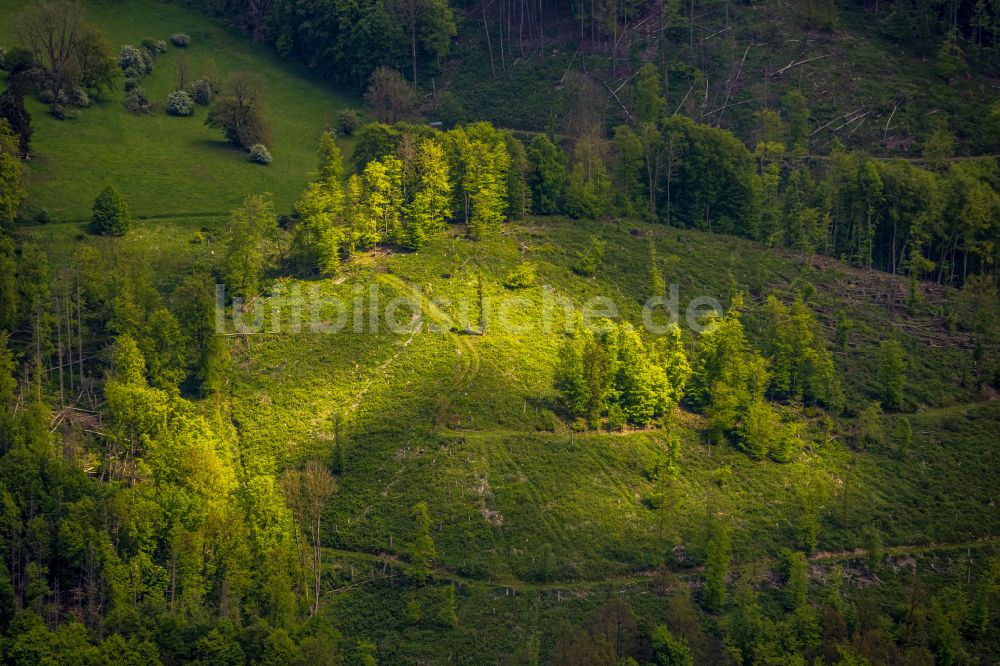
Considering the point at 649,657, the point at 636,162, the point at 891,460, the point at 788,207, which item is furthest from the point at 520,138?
the point at 649,657

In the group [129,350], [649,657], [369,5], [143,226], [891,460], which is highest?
[369,5]

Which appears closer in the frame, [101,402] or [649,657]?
[649,657]

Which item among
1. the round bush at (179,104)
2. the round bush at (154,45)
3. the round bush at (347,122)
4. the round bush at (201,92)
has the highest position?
the round bush at (154,45)

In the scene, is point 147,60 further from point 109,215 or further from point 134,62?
point 109,215

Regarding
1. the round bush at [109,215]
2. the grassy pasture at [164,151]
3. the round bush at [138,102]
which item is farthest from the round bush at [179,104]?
the round bush at [109,215]

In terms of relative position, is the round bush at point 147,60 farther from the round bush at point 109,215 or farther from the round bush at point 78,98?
the round bush at point 109,215

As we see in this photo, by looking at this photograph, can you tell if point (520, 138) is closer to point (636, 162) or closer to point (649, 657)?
point (636, 162)
